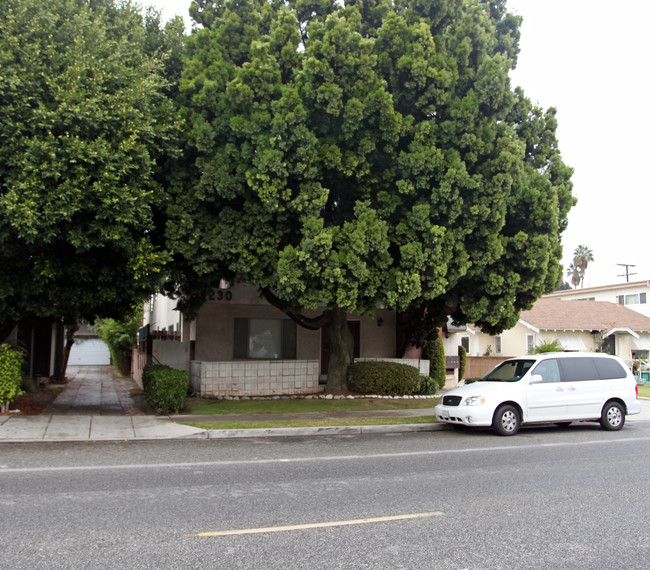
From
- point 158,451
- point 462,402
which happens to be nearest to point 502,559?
point 158,451

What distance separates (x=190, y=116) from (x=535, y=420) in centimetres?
987

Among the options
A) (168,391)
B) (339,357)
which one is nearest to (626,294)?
(339,357)

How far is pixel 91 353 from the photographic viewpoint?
149 feet

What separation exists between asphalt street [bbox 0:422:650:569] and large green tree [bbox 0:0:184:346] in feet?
12.3

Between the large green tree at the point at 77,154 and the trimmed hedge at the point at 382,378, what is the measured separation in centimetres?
702

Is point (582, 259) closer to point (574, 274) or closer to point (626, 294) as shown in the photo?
point (574, 274)

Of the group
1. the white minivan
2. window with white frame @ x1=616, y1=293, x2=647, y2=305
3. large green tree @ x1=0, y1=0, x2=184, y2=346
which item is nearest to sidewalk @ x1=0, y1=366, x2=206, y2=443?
large green tree @ x1=0, y1=0, x2=184, y2=346

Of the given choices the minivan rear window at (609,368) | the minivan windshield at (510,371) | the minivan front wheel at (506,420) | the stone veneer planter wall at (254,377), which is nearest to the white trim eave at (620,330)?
the stone veneer planter wall at (254,377)

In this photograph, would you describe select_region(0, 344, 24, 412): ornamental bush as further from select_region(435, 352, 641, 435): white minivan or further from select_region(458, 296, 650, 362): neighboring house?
select_region(458, 296, 650, 362): neighboring house

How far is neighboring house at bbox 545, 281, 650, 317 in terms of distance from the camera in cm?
4131

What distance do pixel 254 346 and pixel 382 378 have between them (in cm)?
441

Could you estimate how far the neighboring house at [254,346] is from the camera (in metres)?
17.0

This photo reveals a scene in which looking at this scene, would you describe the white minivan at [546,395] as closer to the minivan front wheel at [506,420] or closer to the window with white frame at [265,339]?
the minivan front wheel at [506,420]

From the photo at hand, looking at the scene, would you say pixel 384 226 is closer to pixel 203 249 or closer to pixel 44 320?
pixel 203 249
